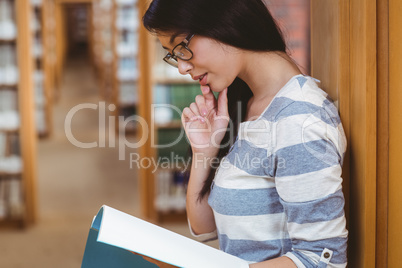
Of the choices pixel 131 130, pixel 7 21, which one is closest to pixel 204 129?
pixel 7 21

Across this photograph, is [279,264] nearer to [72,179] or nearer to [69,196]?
[69,196]

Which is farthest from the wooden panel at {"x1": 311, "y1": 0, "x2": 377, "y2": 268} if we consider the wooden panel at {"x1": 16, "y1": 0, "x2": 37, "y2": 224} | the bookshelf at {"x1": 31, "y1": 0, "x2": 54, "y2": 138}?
the bookshelf at {"x1": 31, "y1": 0, "x2": 54, "y2": 138}

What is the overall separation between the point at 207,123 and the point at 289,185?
1.29 ft

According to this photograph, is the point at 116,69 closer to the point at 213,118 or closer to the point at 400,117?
the point at 213,118

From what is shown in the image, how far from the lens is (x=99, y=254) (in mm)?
915

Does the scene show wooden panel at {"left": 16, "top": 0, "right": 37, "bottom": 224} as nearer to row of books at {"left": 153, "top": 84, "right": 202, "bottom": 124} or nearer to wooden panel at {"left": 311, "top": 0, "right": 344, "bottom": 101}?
row of books at {"left": 153, "top": 84, "right": 202, "bottom": 124}

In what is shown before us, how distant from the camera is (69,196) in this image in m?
4.54

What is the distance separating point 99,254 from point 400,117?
0.64m

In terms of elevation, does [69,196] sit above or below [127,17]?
below

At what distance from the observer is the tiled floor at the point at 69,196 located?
328 cm

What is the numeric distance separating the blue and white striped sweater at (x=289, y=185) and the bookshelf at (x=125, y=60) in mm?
5039

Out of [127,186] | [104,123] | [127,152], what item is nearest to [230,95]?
[127,186]

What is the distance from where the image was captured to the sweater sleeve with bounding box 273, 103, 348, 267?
0.85 m

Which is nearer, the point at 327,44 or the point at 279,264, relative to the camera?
the point at 279,264
